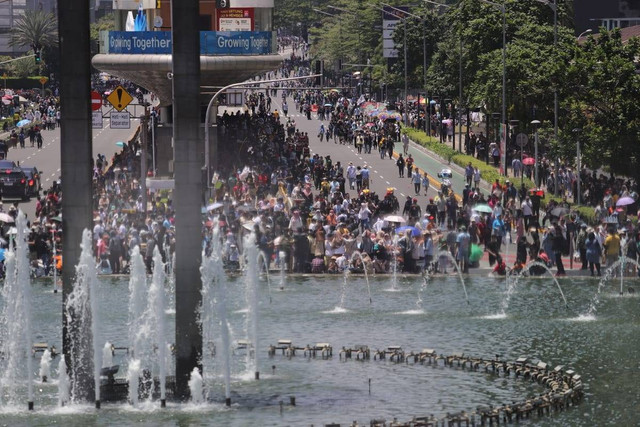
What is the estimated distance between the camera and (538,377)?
124 ft

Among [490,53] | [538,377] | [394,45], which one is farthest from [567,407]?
[394,45]

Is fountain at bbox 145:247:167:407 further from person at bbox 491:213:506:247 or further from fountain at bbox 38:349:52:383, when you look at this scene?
person at bbox 491:213:506:247

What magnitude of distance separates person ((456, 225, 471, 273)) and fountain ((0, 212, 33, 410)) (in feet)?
57.9

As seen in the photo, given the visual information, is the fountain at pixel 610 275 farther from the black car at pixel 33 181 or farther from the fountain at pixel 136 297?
the black car at pixel 33 181

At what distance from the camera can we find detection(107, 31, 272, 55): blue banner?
85312 millimetres

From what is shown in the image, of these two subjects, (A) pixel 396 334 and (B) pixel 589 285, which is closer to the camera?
(A) pixel 396 334

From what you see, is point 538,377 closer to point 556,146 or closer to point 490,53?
point 556,146

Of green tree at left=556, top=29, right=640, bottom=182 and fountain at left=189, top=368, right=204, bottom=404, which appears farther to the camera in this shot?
green tree at left=556, top=29, right=640, bottom=182

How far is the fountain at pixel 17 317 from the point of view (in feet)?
117

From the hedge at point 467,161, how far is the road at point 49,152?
61.6ft

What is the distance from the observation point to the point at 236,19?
9075 cm

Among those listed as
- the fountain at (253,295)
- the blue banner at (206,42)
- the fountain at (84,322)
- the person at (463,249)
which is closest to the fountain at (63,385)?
the fountain at (84,322)

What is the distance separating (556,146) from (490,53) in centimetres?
2466

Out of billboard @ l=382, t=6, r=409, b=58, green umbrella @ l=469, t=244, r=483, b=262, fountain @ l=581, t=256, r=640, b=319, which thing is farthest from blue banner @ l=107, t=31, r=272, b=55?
billboard @ l=382, t=6, r=409, b=58
